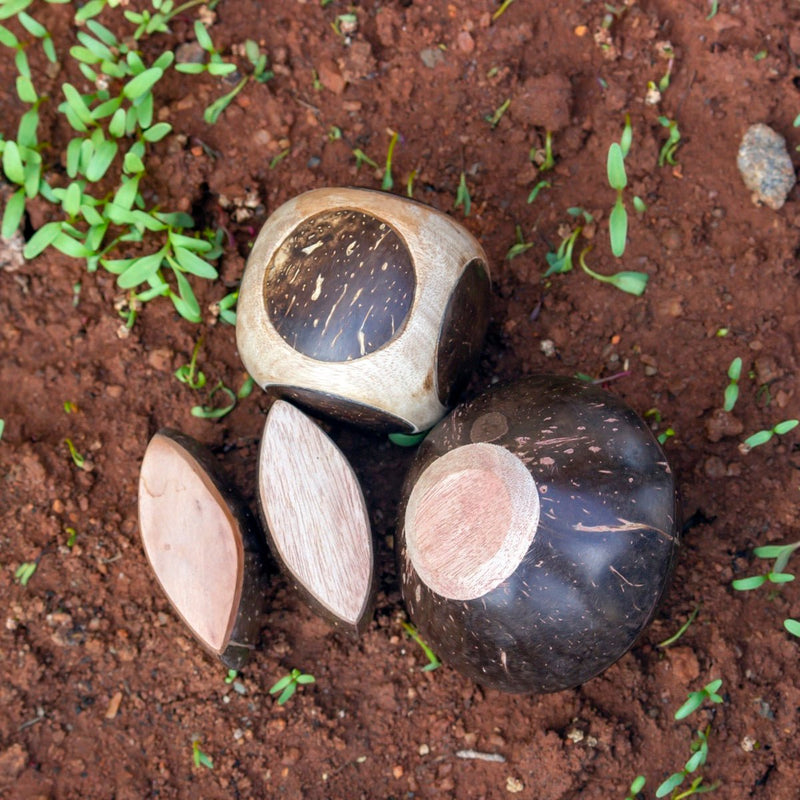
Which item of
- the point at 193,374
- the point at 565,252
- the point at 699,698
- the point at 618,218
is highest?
the point at 618,218

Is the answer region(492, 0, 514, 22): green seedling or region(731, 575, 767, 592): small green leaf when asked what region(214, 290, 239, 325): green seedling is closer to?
region(492, 0, 514, 22): green seedling

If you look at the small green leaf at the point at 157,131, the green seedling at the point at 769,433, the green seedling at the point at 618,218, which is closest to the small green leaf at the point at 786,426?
the green seedling at the point at 769,433

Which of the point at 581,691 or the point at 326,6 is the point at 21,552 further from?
the point at 326,6

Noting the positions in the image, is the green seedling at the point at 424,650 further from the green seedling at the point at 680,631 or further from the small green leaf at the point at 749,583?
the small green leaf at the point at 749,583

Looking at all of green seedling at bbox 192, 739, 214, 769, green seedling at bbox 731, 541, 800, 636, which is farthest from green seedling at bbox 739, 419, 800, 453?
green seedling at bbox 192, 739, 214, 769

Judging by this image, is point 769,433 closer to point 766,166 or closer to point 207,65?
point 766,166

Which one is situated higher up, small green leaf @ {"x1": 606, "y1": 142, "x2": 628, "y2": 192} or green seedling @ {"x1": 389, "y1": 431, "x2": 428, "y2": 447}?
small green leaf @ {"x1": 606, "y1": 142, "x2": 628, "y2": 192}

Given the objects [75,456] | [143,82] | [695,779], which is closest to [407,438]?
[75,456]
